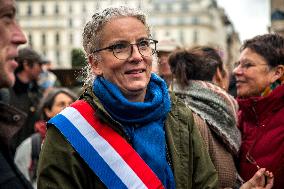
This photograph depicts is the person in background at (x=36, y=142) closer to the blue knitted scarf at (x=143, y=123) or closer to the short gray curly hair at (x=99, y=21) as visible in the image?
the short gray curly hair at (x=99, y=21)

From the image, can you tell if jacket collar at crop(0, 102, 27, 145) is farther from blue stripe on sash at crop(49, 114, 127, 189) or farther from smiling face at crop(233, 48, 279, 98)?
smiling face at crop(233, 48, 279, 98)

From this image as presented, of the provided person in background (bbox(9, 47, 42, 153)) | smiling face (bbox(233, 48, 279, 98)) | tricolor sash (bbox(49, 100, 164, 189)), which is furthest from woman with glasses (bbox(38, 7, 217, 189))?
person in background (bbox(9, 47, 42, 153))

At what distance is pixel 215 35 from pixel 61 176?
117 metres

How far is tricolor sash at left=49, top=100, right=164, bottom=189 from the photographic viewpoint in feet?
8.47

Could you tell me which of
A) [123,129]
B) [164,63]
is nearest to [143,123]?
[123,129]

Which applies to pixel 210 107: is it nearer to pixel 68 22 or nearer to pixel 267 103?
pixel 267 103

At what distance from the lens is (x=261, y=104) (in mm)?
3518

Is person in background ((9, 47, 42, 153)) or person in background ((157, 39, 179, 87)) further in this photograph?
person in background ((9, 47, 42, 153))

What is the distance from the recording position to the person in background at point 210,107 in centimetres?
326

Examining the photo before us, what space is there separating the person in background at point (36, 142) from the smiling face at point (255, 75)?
190cm

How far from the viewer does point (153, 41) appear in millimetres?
2822

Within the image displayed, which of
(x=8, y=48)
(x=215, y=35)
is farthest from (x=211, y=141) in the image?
Answer: (x=215, y=35)

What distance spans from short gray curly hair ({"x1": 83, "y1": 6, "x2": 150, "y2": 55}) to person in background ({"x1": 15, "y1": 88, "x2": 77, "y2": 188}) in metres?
2.14

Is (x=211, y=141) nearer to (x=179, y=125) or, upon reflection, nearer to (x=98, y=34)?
(x=179, y=125)
